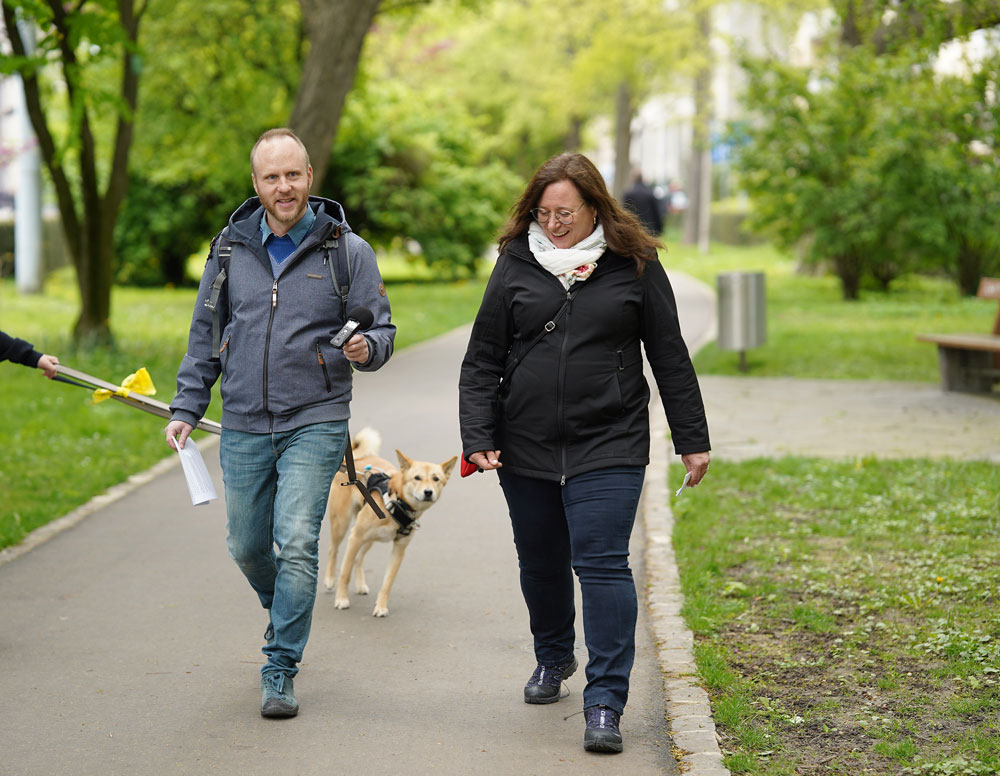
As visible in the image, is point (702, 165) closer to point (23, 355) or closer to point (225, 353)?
point (23, 355)

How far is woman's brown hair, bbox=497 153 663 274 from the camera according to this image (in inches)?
178

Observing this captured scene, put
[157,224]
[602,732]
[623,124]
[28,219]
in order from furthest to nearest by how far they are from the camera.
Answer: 1. [623,124]
2. [157,224]
3. [28,219]
4. [602,732]

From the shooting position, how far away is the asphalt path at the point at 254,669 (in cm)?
446

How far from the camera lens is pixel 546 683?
4.97 m

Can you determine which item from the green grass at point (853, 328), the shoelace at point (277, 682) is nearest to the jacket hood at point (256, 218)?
the shoelace at point (277, 682)

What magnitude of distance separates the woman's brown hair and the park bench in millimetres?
9348

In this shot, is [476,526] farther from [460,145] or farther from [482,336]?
[460,145]

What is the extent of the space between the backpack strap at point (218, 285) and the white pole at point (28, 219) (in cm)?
2111

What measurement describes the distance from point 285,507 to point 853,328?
1522cm

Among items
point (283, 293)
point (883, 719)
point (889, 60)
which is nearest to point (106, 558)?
point (283, 293)

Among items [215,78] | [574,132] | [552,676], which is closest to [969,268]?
[215,78]

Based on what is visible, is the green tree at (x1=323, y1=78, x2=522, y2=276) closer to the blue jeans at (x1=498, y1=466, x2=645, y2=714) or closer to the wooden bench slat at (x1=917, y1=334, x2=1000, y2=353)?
the wooden bench slat at (x1=917, y1=334, x2=1000, y2=353)

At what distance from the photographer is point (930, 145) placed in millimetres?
21734

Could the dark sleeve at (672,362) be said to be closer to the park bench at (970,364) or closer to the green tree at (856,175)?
the park bench at (970,364)
